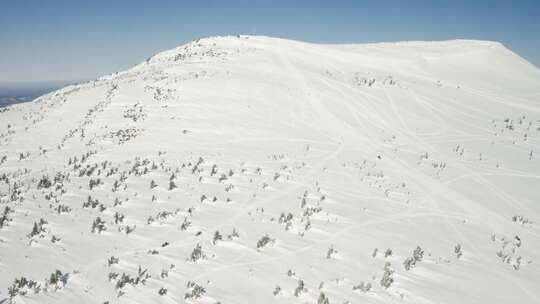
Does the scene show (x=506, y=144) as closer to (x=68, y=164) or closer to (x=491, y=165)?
(x=491, y=165)

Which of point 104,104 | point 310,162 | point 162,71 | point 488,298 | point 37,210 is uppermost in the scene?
point 162,71

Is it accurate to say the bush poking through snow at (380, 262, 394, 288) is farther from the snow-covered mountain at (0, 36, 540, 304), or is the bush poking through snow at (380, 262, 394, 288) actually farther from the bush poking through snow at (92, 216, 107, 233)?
the bush poking through snow at (92, 216, 107, 233)

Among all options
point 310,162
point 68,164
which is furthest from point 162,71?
point 310,162

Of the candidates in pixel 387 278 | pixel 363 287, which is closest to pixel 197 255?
pixel 363 287

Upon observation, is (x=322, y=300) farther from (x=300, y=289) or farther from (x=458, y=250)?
(x=458, y=250)

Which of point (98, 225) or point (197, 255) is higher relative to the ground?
point (98, 225)

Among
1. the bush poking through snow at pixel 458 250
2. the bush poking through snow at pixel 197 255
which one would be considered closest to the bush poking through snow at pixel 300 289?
the bush poking through snow at pixel 197 255

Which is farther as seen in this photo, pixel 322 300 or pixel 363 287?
pixel 363 287

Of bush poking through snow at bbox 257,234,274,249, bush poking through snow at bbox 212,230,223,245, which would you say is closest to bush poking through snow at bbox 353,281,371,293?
bush poking through snow at bbox 257,234,274,249

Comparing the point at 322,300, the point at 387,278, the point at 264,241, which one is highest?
the point at 264,241

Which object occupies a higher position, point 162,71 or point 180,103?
point 162,71
